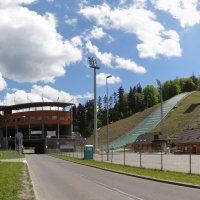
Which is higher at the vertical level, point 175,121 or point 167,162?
point 175,121

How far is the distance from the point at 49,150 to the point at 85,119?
77.4m

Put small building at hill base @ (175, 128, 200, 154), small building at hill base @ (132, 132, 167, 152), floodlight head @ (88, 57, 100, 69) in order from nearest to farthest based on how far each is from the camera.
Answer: small building at hill base @ (175, 128, 200, 154), small building at hill base @ (132, 132, 167, 152), floodlight head @ (88, 57, 100, 69)

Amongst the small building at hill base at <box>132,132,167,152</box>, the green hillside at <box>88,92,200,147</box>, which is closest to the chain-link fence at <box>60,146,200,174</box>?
the small building at hill base at <box>132,132,167,152</box>

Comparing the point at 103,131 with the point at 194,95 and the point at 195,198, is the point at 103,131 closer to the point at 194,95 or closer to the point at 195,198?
the point at 194,95

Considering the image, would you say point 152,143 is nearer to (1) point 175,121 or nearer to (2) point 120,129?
(1) point 175,121

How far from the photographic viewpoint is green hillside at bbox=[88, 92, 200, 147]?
119 m

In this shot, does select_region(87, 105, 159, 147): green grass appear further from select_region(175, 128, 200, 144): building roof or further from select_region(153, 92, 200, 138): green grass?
select_region(175, 128, 200, 144): building roof

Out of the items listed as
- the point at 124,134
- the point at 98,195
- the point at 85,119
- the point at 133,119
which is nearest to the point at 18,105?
the point at 124,134

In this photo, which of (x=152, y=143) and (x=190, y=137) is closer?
(x=190, y=137)

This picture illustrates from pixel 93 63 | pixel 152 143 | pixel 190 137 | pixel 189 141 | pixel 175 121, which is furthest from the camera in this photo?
pixel 175 121

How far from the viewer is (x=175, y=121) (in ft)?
427

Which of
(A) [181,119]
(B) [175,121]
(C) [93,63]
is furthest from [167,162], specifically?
(A) [181,119]

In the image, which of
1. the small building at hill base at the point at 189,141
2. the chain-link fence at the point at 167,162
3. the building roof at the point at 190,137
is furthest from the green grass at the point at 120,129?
the chain-link fence at the point at 167,162

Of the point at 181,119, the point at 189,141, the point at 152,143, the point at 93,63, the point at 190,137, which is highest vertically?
the point at 93,63
